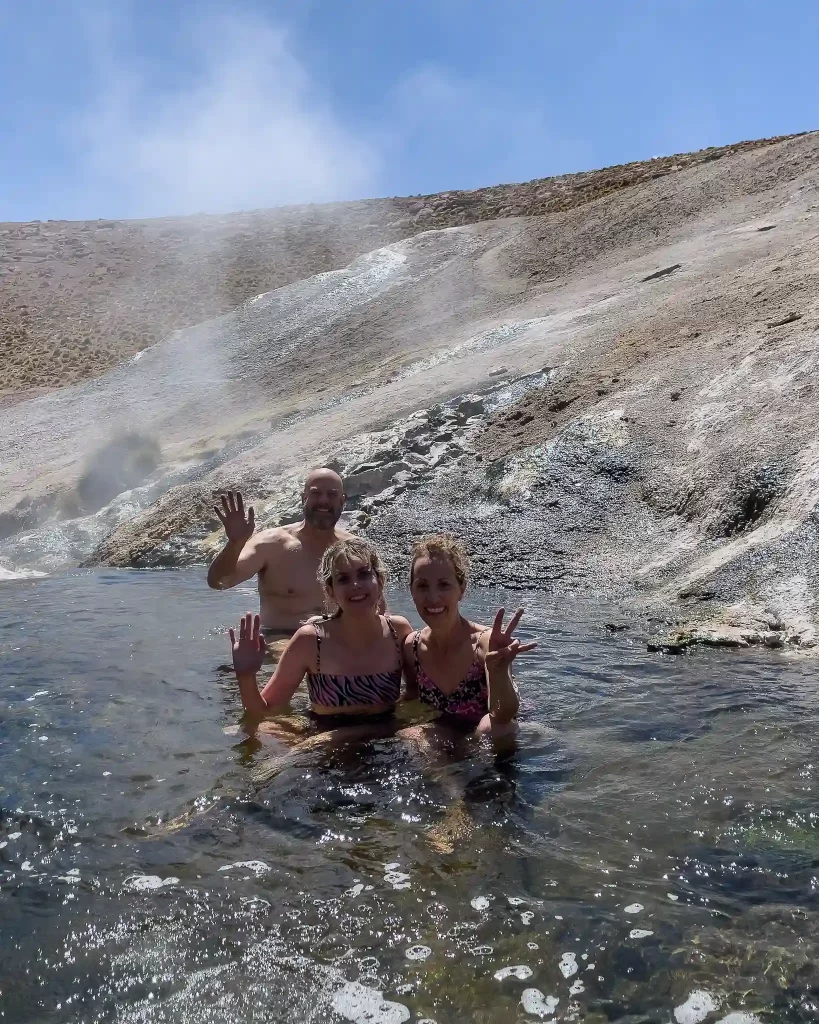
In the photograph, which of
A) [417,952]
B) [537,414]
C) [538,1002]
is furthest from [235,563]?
[537,414]

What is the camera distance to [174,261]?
38094 mm

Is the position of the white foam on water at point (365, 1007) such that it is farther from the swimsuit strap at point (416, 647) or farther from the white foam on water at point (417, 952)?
the swimsuit strap at point (416, 647)

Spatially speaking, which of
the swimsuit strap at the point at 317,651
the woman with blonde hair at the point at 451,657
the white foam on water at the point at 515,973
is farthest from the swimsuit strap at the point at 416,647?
the white foam on water at the point at 515,973

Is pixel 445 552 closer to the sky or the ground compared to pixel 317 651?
closer to the sky

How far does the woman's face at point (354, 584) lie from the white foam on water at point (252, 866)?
1490mm

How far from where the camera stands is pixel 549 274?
62.8 feet

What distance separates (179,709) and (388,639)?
119 centimetres

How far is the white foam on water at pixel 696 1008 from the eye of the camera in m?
2.33

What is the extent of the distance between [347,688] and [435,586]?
2.34 ft

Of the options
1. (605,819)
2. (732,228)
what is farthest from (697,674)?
(732,228)

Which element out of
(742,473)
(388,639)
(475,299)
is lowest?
(388,639)

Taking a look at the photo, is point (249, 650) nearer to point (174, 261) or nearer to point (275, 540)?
point (275, 540)

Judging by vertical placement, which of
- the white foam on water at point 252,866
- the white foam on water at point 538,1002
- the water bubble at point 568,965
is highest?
the white foam on water at point 252,866

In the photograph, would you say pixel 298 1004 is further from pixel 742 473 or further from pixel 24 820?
pixel 742 473
